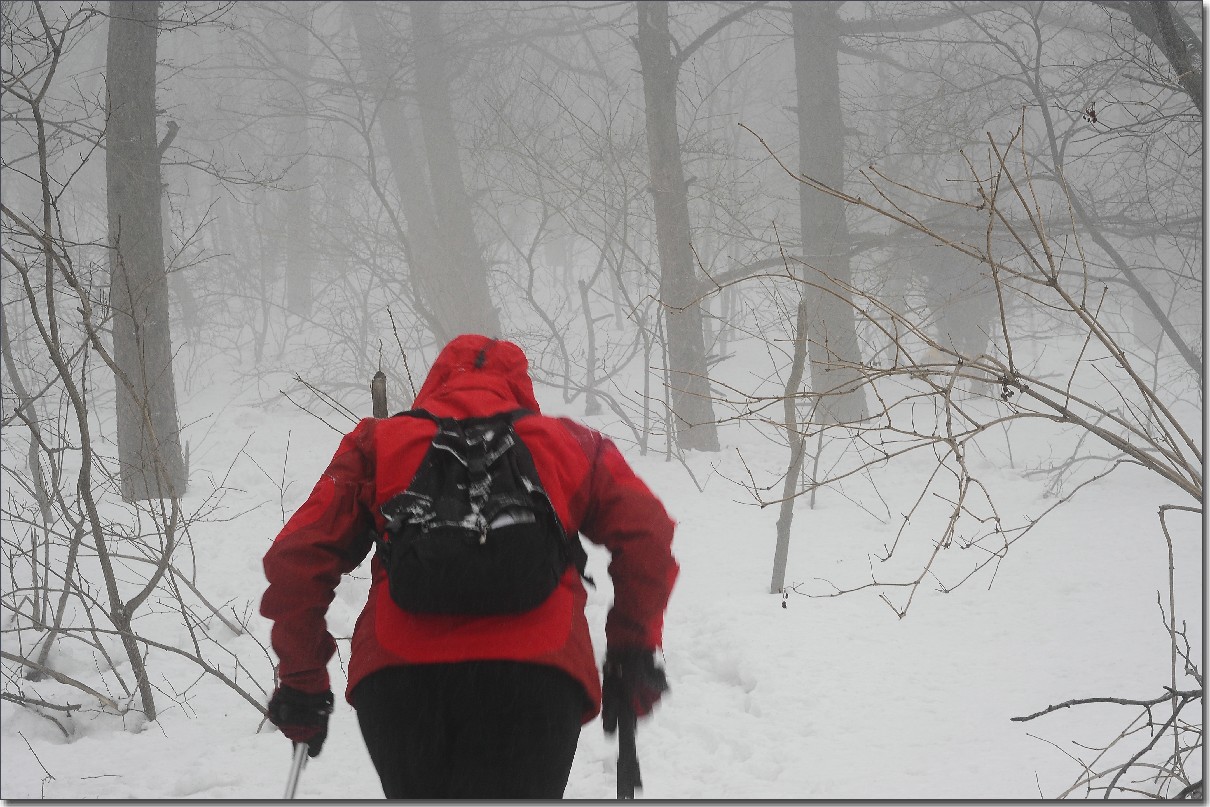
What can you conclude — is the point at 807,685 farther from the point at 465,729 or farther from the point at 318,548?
the point at 318,548

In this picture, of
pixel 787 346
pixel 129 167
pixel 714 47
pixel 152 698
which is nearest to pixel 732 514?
pixel 152 698

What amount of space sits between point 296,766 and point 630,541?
1.11 m

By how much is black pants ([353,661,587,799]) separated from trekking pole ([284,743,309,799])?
53cm

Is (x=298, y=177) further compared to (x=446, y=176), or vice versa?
(x=298, y=177)

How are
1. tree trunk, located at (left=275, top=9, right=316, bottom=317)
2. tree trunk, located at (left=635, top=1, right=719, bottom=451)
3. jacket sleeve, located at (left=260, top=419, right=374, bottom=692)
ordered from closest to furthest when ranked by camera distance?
1. jacket sleeve, located at (left=260, top=419, right=374, bottom=692)
2. tree trunk, located at (left=635, top=1, right=719, bottom=451)
3. tree trunk, located at (left=275, top=9, right=316, bottom=317)

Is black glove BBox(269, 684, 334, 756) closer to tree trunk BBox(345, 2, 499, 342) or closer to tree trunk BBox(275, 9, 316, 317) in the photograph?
tree trunk BBox(345, 2, 499, 342)

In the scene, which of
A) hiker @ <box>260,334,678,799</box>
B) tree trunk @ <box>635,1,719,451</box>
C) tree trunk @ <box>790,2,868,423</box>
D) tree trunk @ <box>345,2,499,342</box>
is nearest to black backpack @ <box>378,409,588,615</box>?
hiker @ <box>260,334,678,799</box>

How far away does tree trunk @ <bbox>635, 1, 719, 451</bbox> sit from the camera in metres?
9.80

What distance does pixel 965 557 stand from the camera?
6.08 metres

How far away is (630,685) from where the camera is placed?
206cm

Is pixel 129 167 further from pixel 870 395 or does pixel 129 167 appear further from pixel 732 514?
pixel 870 395

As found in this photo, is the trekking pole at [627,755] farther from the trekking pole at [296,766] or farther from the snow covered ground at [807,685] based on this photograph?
the snow covered ground at [807,685]

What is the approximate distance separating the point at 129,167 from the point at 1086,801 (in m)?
7.34

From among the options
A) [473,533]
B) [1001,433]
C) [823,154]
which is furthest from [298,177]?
[473,533]
